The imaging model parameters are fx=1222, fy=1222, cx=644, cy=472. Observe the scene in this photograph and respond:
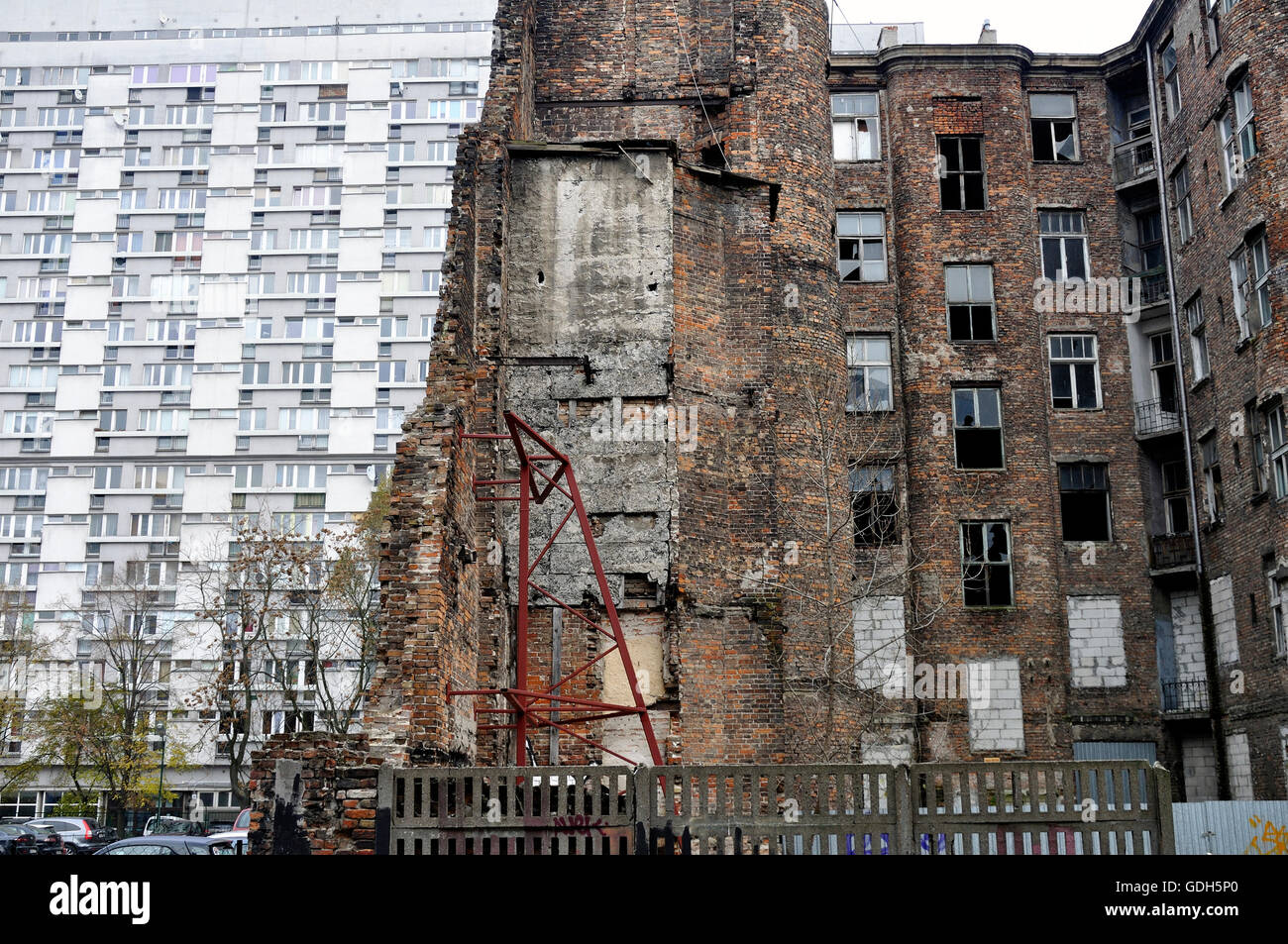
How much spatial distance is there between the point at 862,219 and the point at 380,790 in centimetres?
2372

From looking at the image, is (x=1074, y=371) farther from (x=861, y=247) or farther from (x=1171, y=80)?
(x=1171, y=80)

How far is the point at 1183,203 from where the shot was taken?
2916cm

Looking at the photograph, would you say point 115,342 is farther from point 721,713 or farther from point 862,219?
point 721,713

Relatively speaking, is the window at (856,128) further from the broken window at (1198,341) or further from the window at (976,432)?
the broken window at (1198,341)

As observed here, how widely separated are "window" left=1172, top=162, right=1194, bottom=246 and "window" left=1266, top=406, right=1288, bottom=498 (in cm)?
604

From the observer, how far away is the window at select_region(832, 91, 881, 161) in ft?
101

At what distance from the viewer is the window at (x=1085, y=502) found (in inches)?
1134

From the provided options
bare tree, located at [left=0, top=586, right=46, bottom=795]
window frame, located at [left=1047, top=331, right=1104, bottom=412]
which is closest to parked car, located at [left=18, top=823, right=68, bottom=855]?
bare tree, located at [left=0, top=586, right=46, bottom=795]

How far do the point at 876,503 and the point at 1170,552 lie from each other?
6.99m

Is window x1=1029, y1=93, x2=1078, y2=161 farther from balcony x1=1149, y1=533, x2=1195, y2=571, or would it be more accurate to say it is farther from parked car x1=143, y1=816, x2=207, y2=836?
parked car x1=143, y1=816, x2=207, y2=836

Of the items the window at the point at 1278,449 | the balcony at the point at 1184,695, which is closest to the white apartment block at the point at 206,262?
the balcony at the point at 1184,695
